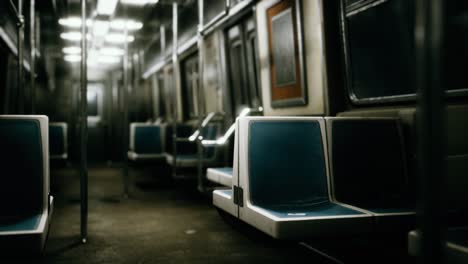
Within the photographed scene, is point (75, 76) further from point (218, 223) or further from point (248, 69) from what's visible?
point (218, 223)

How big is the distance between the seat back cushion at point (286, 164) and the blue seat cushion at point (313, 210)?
0.12 ft

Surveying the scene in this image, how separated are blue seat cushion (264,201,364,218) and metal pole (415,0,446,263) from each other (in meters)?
1.55

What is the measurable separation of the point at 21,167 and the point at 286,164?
65.9 inches

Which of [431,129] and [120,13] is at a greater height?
[120,13]

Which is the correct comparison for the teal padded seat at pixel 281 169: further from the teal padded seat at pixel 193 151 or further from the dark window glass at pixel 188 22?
the dark window glass at pixel 188 22

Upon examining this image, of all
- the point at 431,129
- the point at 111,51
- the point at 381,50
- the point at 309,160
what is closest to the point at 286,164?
the point at 309,160

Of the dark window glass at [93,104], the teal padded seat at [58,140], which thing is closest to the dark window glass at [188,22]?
the teal padded seat at [58,140]

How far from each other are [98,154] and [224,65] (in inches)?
299

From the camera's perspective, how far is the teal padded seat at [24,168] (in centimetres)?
294

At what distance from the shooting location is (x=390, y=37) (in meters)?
3.47

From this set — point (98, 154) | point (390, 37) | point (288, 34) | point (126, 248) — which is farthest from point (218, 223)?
point (98, 154)

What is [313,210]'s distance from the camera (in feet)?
9.47

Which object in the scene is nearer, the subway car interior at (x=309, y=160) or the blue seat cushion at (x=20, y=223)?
the subway car interior at (x=309, y=160)

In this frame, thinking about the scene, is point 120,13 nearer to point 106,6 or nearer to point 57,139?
point 106,6
